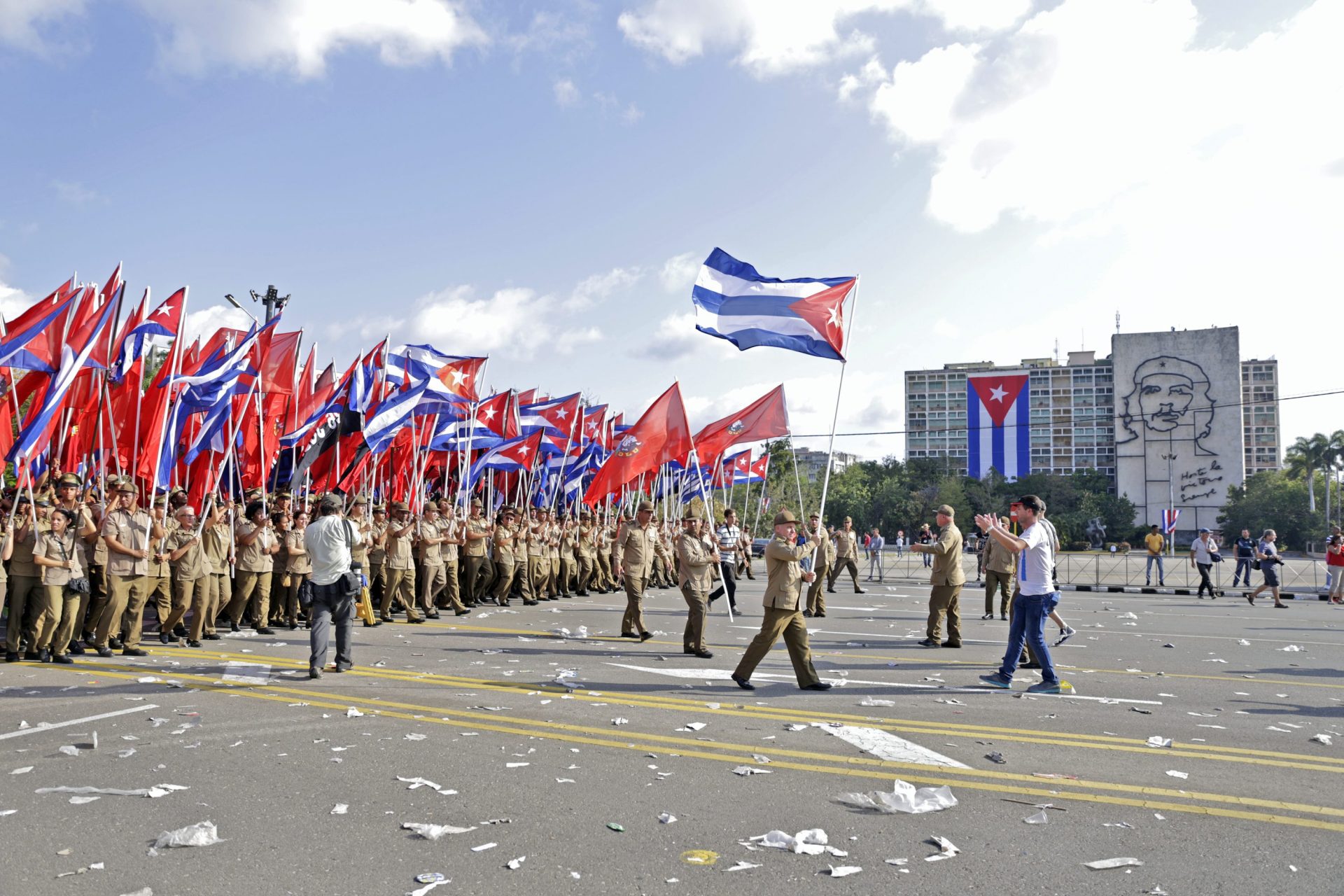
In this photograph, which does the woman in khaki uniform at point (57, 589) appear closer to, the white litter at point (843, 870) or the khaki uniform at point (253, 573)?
the khaki uniform at point (253, 573)

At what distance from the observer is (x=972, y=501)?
9294cm

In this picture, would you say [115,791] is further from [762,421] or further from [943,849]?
[762,421]

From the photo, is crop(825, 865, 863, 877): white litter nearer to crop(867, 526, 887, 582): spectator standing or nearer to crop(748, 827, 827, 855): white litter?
crop(748, 827, 827, 855): white litter

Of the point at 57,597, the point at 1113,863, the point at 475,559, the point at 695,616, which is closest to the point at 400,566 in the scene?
the point at 475,559

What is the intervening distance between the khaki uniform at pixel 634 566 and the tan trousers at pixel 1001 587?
544 centimetres

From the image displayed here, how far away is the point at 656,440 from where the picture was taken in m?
17.0

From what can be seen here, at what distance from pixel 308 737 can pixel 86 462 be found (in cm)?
1205

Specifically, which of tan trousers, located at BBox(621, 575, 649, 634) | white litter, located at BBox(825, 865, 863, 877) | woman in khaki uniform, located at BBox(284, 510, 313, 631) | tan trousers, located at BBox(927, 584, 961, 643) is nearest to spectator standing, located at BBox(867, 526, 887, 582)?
tan trousers, located at BBox(927, 584, 961, 643)

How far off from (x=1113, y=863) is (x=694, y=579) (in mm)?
6607

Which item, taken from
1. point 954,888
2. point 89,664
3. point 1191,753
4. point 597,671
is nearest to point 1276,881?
point 954,888

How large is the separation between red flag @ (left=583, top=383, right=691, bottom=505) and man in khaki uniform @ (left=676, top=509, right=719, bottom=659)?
19.6 ft

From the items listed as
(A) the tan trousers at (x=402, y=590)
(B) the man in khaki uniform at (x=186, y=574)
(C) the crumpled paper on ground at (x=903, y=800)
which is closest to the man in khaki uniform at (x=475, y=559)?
(A) the tan trousers at (x=402, y=590)

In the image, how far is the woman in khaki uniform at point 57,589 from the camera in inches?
366

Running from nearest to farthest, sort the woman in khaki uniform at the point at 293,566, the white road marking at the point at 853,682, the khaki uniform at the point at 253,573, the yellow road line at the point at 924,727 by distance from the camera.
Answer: the yellow road line at the point at 924,727, the white road marking at the point at 853,682, the khaki uniform at the point at 253,573, the woman in khaki uniform at the point at 293,566
